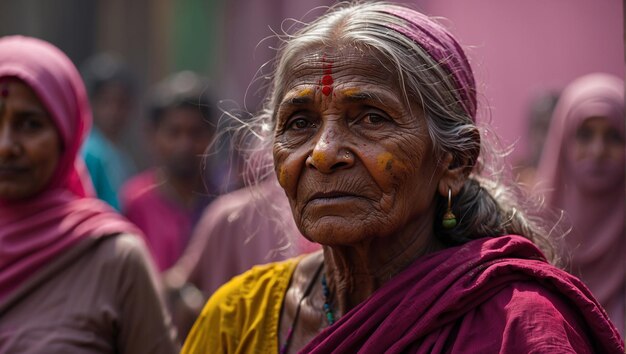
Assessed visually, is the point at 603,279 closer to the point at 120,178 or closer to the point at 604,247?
the point at 604,247

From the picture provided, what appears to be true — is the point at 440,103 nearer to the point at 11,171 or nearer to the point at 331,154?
the point at 331,154

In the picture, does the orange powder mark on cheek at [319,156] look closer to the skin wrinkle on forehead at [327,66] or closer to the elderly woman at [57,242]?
the skin wrinkle on forehead at [327,66]

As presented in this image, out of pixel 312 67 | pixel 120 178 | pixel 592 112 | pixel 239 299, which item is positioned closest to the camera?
pixel 312 67

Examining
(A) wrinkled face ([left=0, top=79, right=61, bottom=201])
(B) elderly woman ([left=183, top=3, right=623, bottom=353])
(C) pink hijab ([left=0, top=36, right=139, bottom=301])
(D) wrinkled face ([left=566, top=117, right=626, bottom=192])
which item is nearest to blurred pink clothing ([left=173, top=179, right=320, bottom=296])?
(C) pink hijab ([left=0, top=36, right=139, bottom=301])

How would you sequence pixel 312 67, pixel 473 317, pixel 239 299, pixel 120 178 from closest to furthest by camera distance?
pixel 473 317, pixel 312 67, pixel 239 299, pixel 120 178

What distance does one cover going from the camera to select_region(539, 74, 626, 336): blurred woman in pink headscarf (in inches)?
209

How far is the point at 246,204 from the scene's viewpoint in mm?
5441

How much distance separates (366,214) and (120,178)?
615cm

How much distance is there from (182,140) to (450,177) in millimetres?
4508

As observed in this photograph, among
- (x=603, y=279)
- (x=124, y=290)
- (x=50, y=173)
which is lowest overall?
(x=603, y=279)

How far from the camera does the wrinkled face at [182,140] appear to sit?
7.14 metres

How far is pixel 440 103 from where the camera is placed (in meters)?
2.88

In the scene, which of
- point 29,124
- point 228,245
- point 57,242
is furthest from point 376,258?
point 228,245

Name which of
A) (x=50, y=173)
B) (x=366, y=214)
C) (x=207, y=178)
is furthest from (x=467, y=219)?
(x=207, y=178)
